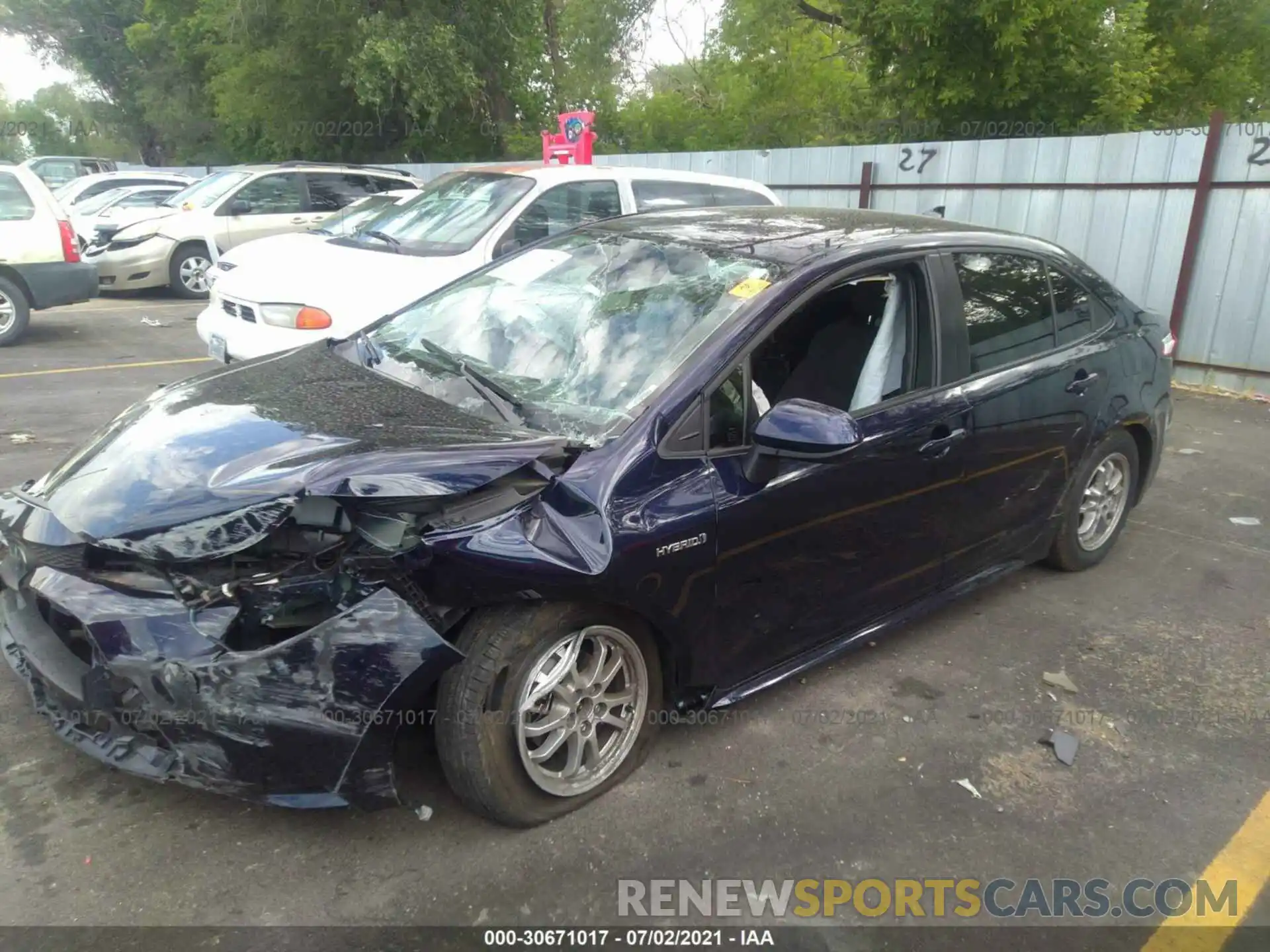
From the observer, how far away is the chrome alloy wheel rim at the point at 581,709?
2574 millimetres

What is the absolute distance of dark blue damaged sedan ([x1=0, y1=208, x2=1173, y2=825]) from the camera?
7.64ft

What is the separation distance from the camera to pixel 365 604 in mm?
2307

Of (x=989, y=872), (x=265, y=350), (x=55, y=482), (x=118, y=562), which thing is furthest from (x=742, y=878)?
(x=265, y=350)

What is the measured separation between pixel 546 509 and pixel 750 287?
109 cm

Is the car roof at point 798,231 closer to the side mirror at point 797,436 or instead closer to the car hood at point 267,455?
the side mirror at point 797,436

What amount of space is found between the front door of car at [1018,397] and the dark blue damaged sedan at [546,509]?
0.7 inches

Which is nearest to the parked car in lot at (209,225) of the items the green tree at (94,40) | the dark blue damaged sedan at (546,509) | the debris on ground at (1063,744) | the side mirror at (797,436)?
the dark blue damaged sedan at (546,509)

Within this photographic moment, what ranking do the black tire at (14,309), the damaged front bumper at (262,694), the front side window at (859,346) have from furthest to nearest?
1. the black tire at (14,309)
2. the front side window at (859,346)
3. the damaged front bumper at (262,694)

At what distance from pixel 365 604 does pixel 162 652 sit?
20.2 inches

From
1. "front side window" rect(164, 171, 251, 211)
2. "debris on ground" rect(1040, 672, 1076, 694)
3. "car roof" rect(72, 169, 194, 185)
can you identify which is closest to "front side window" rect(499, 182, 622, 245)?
"debris on ground" rect(1040, 672, 1076, 694)

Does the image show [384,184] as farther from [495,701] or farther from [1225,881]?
[1225,881]

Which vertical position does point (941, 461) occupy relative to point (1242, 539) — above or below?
above

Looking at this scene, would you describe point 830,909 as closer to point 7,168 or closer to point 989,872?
point 989,872

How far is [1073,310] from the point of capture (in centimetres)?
412
